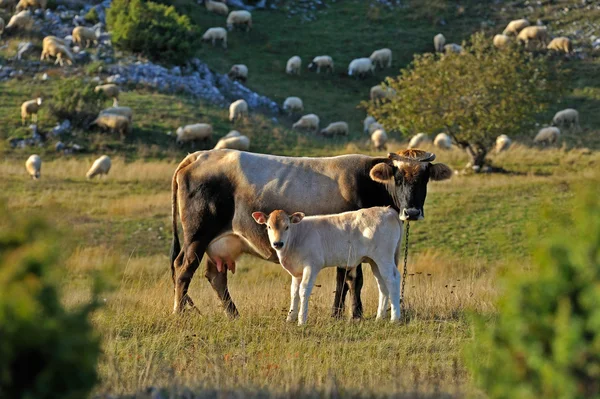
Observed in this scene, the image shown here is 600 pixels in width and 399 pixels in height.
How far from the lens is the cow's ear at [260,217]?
1167cm

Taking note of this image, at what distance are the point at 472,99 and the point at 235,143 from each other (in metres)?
9.60

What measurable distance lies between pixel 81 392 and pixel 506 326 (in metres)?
2.41

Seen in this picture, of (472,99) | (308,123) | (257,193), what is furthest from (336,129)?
(257,193)


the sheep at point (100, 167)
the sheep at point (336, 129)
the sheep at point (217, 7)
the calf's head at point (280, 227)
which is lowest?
the sheep at point (217, 7)

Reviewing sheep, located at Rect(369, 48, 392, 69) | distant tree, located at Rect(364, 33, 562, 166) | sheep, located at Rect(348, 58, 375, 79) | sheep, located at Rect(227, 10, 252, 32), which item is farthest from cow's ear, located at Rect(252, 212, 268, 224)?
sheep, located at Rect(227, 10, 252, 32)

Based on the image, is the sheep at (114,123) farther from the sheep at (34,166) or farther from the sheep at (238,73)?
the sheep at (238,73)

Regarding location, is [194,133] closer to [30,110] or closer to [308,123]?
[30,110]

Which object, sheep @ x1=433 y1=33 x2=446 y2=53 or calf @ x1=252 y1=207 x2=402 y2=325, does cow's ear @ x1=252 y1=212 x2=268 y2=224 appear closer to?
calf @ x1=252 y1=207 x2=402 y2=325

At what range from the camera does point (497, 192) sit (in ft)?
99.3

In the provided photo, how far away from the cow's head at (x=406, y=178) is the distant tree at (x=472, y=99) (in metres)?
23.5

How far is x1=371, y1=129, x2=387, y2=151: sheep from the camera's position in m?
41.3

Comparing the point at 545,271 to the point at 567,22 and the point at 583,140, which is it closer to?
the point at 583,140

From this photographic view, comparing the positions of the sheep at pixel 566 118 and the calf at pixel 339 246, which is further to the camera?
the sheep at pixel 566 118

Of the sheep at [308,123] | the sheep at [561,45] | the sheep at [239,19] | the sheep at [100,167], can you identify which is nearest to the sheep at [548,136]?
the sheep at [308,123]
